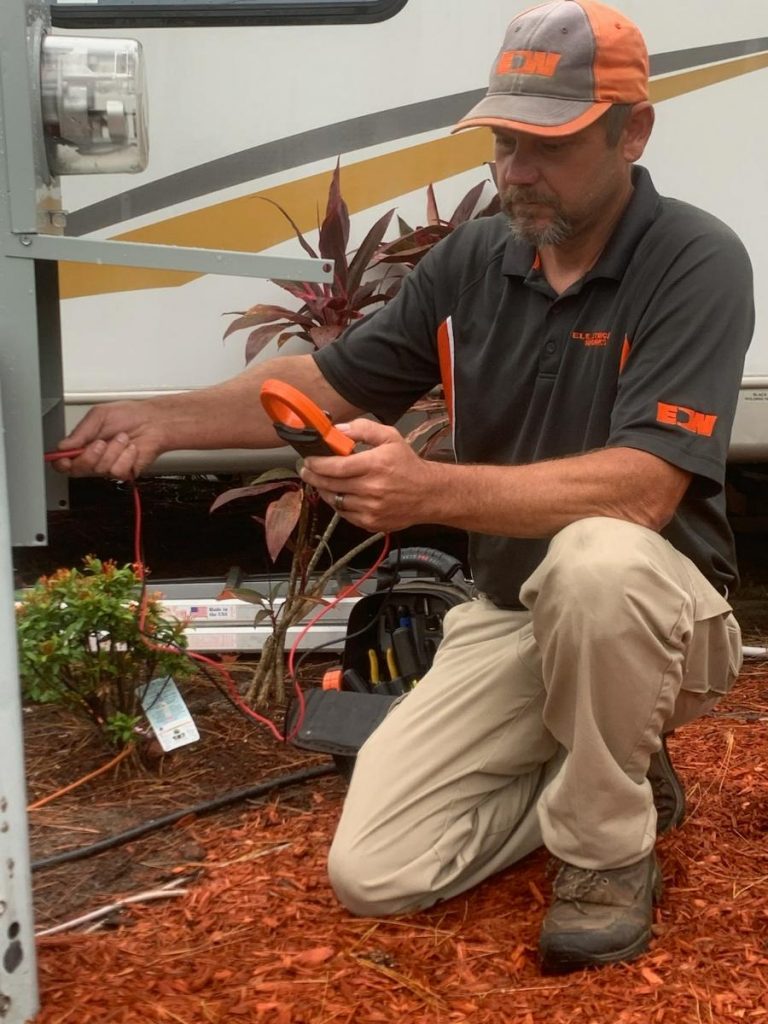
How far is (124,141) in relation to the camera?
1.90 metres

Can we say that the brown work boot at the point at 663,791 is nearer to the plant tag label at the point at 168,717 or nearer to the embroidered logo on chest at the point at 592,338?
the embroidered logo on chest at the point at 592,338

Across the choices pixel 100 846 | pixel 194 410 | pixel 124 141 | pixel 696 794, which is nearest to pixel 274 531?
pixel 194 410

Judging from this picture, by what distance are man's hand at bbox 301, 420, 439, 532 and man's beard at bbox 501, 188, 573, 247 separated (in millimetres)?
588

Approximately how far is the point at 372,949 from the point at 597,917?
1.32ft

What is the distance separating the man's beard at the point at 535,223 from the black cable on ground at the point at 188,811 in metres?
1.34

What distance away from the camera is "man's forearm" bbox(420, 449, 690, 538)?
2.18m

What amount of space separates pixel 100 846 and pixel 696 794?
4.35 feet

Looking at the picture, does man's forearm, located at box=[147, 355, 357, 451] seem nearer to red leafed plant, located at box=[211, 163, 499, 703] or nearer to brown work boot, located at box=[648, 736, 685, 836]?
red leafed plant, located at box=[211, 163, 499, 703]

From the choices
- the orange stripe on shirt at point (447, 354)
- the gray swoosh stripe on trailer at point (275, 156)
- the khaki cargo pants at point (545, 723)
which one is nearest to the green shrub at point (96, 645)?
the khaki cargo pants at point (545, 723)

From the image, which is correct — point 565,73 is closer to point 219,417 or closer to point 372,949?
point 219,417

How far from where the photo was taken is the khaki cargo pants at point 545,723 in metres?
2.14

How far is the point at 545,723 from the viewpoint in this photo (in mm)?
2332

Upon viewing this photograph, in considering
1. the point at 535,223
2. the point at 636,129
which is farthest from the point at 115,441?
the point at 636,129

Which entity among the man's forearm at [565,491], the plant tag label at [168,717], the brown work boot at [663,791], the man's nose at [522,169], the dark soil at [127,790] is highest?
the man's nose at [522,169]
